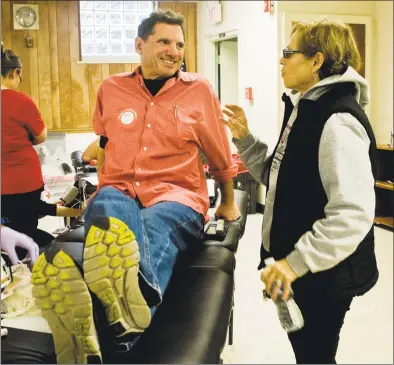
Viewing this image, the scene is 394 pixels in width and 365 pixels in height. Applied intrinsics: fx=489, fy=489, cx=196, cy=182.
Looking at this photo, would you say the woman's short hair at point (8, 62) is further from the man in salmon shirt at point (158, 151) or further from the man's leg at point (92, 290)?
the man in salmon shirt at point (158, 151)

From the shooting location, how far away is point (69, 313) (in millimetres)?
983

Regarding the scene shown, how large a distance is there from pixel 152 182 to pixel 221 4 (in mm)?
3556

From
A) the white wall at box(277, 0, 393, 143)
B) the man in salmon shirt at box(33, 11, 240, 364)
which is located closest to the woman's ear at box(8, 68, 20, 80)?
the man in salmon shirt at box(33, 11, 240, 364)

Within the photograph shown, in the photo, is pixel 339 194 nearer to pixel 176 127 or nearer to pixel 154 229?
pixel 154 229

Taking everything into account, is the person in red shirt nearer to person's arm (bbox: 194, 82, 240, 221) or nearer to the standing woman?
the standing woman

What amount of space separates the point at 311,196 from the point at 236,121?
12.0 inches

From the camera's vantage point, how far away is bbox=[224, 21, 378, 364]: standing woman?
102 centimetres

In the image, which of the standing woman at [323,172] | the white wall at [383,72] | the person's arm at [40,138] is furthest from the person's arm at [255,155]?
the white wall at [383,72]

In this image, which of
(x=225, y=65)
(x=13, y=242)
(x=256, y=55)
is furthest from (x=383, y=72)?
(x=13, y=242)

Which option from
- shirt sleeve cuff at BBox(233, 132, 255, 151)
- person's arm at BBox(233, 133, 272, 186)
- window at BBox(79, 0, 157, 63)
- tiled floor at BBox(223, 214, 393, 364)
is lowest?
tiled floor at BBox(223, 214, 393, 364)

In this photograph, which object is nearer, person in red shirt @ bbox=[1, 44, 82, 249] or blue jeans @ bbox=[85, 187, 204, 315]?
person in red shirt @ bbox=[1, 44, 82, 249]

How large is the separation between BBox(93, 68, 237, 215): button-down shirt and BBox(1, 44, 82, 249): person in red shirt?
0.76 m

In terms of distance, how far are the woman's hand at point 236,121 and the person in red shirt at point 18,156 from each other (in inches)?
24.8

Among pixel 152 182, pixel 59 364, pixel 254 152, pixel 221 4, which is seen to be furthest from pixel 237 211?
pixel 221 4
